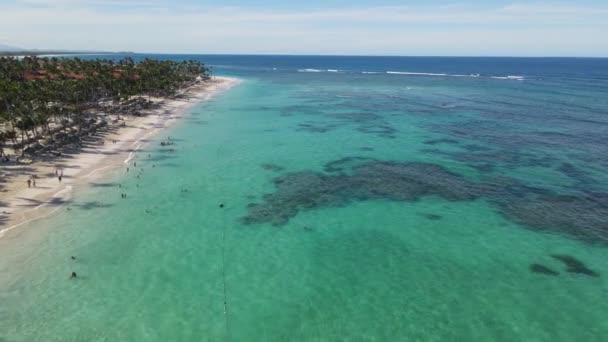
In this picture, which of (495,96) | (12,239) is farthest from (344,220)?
(495,96)

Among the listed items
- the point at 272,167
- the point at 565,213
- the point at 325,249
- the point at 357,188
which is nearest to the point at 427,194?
the point at 357,188

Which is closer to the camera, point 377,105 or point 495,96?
point 377,105

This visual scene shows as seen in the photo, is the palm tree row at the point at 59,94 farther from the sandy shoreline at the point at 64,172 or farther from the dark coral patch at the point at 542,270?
the dark coral patch at the point at 542,270

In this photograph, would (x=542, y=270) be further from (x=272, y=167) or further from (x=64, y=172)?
(x=64, y=172)

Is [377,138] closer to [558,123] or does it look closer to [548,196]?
[548,196]

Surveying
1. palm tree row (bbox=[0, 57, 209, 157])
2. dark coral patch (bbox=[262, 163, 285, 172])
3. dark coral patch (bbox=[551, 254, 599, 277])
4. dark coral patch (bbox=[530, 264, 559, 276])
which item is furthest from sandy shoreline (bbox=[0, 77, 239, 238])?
dark coral patch (bbox=[551, 254, 599, 277])

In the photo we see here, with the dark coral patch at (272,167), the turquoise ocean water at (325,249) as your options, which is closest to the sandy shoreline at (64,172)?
the turquoise ocean water at (325,249)

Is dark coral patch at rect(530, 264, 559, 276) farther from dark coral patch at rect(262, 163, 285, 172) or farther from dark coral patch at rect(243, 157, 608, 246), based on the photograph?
dark coral patch at rect(262, 163, 285, 172)
